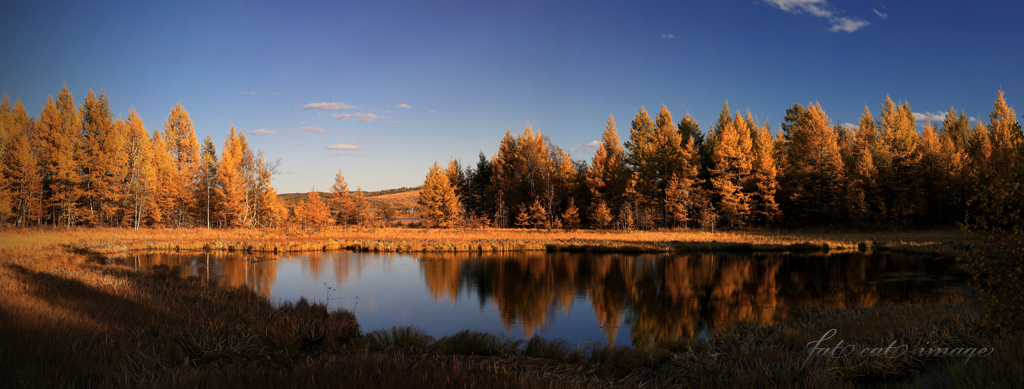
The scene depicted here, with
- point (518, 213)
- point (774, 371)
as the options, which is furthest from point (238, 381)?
point (518, 213)

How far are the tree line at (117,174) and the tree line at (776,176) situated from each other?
21.7 metres

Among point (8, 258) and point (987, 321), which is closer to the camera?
point (987, 321)

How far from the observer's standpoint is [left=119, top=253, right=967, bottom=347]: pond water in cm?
1209

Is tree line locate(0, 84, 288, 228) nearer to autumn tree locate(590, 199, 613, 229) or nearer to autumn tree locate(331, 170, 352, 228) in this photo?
autumn tree locate(331, 170, 352, 228)

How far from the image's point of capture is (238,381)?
426cm

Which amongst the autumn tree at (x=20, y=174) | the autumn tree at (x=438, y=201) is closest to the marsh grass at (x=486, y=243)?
the autumn tree at (x=20, y=174)

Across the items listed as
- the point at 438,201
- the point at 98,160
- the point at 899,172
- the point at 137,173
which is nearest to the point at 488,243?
the point at 438,201

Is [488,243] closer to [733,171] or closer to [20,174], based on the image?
[733,171]

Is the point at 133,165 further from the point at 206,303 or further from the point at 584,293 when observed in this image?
the point at 584,293

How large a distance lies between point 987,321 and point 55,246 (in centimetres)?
3160

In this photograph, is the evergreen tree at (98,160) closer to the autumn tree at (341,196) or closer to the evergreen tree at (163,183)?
the evergreen tree at (163,183)

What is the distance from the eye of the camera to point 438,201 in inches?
2013

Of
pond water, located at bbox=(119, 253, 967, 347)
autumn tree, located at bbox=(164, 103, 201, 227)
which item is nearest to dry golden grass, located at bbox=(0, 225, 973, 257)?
pond water, located at bbox=(119, 253, 967, 347)

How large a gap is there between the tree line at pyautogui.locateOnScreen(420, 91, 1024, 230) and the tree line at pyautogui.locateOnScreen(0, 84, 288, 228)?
21686mm
